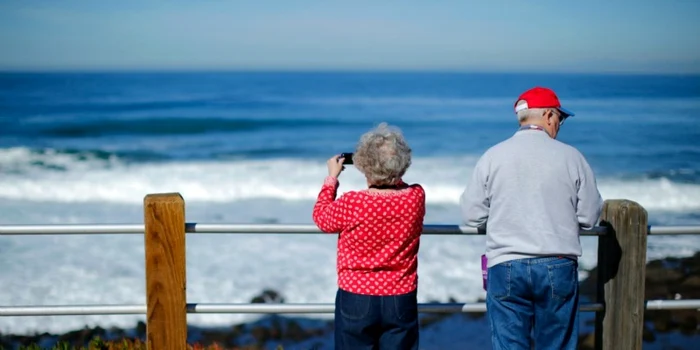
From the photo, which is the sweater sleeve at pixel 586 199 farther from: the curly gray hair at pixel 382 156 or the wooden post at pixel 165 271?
the wooden post at pixel 165 271

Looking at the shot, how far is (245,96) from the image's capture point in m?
42.1

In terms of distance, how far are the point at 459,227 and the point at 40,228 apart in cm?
184

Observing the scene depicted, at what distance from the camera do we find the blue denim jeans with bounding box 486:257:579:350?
9.82 ft

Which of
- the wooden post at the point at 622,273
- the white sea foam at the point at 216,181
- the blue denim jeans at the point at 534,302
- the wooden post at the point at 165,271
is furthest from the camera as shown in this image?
the white sea foam at the point at 216,181

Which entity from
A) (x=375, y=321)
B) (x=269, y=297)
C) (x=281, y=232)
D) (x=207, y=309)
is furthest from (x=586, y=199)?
(x=269, y=297)

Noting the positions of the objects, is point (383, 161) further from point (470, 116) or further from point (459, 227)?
point (470, 116)

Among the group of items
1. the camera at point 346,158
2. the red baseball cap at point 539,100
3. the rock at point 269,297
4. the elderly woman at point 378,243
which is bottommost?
the rock at point 269,297

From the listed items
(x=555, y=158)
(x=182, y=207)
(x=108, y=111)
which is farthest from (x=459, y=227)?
(x=108, y=111)

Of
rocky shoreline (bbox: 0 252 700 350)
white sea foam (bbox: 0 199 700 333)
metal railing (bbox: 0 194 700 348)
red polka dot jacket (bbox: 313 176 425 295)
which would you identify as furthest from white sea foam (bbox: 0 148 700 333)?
red polka dot jacket (bbox: 313 176 425 295)

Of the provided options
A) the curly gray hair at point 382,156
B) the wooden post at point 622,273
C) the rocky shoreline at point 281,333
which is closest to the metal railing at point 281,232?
the wooden post at point 622,273

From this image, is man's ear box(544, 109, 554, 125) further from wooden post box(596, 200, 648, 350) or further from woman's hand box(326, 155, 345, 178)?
woman's hand box(326, 155, 345, 178)

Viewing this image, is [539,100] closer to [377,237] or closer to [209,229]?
[377,237]

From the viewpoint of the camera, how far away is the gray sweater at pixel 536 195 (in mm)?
2971

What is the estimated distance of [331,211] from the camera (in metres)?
2.97
